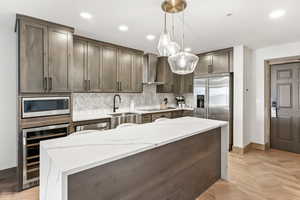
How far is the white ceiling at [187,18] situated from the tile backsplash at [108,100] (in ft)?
4.44

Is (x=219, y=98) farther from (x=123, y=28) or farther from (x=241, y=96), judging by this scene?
(x=123, y=28)

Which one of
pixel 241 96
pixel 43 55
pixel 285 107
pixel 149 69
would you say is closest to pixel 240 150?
pixel 241 96

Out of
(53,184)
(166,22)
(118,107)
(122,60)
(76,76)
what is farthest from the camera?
(118,107)

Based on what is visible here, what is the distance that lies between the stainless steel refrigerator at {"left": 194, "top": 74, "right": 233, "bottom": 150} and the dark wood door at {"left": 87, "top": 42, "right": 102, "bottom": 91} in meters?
2.69

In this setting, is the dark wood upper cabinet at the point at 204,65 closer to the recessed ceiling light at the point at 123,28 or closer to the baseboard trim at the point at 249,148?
the baseboard trim at the point at 249,148

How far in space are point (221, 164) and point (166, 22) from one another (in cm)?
252

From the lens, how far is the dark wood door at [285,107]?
405 centimetres

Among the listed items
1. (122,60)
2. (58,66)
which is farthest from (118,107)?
(58,66)

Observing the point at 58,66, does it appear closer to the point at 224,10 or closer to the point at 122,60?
the point at 122,60

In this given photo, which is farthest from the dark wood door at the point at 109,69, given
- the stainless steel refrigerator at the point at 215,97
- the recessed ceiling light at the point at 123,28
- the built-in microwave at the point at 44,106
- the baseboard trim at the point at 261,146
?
the baseboard trim at the point at 261,146

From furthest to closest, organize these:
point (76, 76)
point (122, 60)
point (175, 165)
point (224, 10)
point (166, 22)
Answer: point (122, 60), point (76, 76), point (166, 22), point (224, 10), point (175, 165)

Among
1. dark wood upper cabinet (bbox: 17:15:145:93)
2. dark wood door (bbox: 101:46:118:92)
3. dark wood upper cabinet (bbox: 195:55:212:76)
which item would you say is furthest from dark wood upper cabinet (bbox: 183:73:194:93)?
dark wood door (bbox: 101:46:118:92)

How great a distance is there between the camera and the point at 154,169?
5.48 ft

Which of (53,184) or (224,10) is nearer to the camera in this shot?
(53,184)
